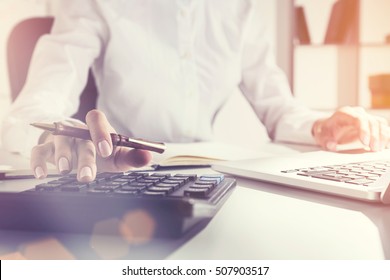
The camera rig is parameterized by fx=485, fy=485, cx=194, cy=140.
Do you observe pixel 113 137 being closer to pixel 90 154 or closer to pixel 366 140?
pixel 90 154

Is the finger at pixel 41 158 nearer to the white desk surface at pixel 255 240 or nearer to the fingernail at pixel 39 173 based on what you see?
the fingernail at pixel 39 173

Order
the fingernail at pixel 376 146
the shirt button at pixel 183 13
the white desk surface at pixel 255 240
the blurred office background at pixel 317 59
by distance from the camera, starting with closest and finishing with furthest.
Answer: the white desk surface at pixel 255 240
the fingernail at pixel 376 146
the shirt button at pixel 183 13
the blurred office background at pixel 317 59

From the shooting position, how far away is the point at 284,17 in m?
1.89

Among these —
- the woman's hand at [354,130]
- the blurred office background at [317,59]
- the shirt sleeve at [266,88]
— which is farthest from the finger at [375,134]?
the blurred office background at [317,59]

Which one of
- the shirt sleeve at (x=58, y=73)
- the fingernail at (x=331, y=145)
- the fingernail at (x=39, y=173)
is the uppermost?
the shirt sleeve at (x=58, y=73)

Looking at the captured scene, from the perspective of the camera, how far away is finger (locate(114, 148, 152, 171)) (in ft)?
1.45

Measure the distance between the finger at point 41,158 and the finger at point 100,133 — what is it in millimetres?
47

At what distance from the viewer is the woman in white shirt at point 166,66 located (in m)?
0.83

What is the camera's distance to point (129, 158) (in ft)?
1.48

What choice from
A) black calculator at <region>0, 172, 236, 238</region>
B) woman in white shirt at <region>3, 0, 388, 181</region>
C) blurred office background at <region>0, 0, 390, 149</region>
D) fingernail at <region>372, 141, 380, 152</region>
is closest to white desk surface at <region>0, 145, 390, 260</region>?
black calculator at <region>0, 172, 236, 238</region>

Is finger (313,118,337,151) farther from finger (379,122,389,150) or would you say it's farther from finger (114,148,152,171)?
finger (114,148,152,171)

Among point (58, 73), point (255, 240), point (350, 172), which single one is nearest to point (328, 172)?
point (350, 172)

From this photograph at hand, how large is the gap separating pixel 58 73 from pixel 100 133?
42 cm
